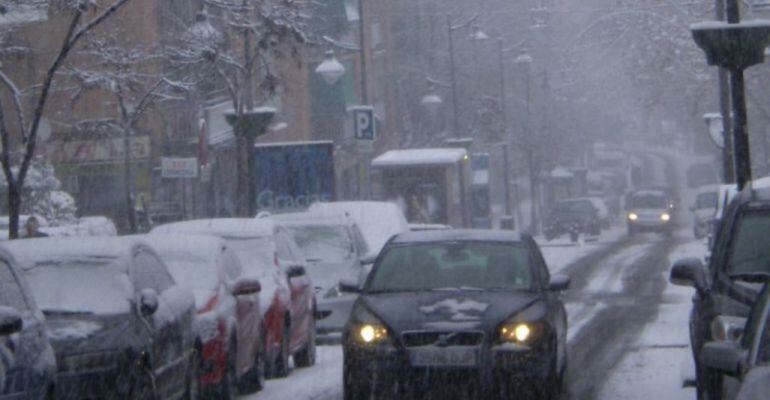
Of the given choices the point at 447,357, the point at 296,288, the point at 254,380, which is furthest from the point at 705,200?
the point at 447,357

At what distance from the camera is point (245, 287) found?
13578 millimetres

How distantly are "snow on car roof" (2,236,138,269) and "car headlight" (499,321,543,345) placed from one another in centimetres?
274

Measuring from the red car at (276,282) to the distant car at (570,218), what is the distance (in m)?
40.3

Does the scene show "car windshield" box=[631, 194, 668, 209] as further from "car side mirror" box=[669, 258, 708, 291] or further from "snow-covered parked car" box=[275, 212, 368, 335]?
"car side mirror" box=[669, 258, 708, 291]

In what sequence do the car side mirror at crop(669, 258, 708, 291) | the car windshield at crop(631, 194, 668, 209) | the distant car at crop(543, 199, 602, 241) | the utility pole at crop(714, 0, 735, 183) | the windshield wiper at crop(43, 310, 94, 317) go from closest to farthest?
1. the windshield wiper at crop(43, 310, 94, 317)
2. the car side mirror at crop(669, 258, 708, 291)
3. the utility pole at crop(714, 0, 735, 183)
4. the distant car at crop(543, 199, 602, 241)
5. the car windshield at crop(631, 194, 668, 209)

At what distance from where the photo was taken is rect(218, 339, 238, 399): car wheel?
1316cm

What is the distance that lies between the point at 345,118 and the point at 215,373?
150 ft

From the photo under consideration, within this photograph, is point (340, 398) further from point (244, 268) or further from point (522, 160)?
point (522, 160)

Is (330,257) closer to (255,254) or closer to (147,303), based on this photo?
(255,254)

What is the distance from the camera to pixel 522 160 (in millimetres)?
79250

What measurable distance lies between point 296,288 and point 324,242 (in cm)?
424

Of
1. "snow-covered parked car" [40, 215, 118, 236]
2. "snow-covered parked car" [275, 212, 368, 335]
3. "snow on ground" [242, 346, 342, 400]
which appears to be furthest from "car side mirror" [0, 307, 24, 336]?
"snow-covered parked car" [40, 215, 118, 236]

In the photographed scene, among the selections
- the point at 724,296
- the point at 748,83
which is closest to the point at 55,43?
the point at 748,83

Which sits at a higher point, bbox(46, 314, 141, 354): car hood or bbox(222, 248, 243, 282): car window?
bbox(222, 248, 243, 282): car window
